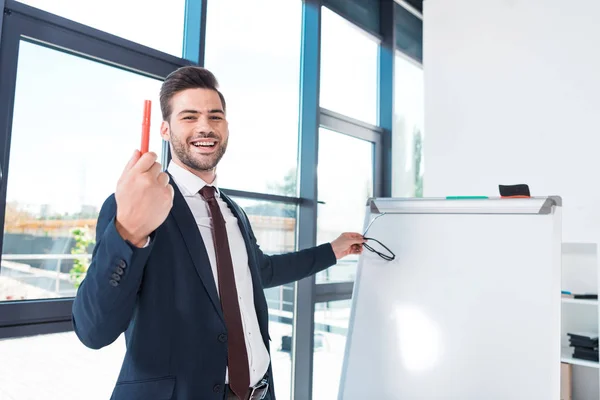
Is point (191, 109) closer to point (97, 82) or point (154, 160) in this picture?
point (154, 160)

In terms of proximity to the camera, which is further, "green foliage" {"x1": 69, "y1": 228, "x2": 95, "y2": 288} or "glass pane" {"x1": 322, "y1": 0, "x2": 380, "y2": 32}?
"glass pane" {"x1": 322, "y1": 0, "x2": 380, "y2": 32}

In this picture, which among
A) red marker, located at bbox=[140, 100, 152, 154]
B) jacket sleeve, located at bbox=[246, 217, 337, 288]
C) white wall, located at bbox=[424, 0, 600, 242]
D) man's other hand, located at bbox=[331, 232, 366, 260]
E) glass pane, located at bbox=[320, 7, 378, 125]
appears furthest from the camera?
glass pane, located at bbox=[320, 7, 378, 125]

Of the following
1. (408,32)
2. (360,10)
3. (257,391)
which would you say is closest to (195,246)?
(257,391)

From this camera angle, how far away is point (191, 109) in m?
1.32

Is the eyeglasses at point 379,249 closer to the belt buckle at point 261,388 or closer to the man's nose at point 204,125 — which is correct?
the belt buckle at point 261,388

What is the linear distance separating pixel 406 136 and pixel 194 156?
2.89m

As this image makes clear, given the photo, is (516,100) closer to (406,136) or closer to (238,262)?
(406,136)

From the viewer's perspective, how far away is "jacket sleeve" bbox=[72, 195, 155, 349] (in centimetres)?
86

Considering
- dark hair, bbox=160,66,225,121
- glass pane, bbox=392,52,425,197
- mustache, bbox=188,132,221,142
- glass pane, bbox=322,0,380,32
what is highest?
glass pane, bbox=322,0,380,32

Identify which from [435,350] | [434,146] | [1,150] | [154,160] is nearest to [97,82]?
[1,150]

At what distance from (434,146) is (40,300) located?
2575 mm

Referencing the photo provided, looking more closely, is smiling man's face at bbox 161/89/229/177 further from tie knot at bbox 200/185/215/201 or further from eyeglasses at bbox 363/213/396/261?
eyeglasses at bbox 363/213/396/261

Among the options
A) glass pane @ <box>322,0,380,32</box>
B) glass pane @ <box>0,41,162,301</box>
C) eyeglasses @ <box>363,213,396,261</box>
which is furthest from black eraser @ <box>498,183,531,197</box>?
glass pane @ <box>322,0,380,32</box>

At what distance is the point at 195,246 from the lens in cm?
118
